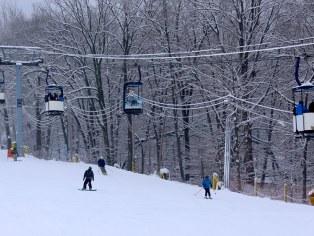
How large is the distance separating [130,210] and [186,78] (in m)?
22.8

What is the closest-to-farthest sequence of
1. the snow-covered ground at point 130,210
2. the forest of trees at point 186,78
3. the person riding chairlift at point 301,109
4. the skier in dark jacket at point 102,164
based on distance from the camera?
1. the snow-covered ground at point 130,210
2. the person riding chairlift at point 301,109
3. the skier in dark jacket at point 102,164
4. the forest of trees at point 186,78

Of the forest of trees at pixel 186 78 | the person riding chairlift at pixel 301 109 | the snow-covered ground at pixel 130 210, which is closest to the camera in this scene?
the snow-covered ground at pixel 130 210

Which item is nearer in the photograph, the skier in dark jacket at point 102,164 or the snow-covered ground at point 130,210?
the snow-covered ground at point 130,210

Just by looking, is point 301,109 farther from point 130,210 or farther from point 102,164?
point 102,164

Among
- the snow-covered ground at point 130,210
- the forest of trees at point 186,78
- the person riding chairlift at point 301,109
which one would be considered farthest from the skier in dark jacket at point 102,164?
the person riding chairlift at point 301,109

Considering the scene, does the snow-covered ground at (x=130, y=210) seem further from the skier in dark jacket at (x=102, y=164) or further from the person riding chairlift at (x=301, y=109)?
the person riding chairlift at (x=301, y=109)

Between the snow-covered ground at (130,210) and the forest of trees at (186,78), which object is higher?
the forest of trees at (186,78)

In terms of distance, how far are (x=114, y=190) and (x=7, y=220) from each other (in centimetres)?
1080

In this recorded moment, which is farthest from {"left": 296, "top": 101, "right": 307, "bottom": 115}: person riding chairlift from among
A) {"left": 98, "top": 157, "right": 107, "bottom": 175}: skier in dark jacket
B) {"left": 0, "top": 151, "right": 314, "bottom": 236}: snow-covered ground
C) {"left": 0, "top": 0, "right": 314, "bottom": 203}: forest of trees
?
{"left": 98, "top": 157, "right": 107, "bottom": 175}: skier in dark jacket

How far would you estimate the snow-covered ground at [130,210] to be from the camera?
16.9 m

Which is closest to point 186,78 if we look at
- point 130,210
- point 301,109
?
point 130,210

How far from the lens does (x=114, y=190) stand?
28.1 m

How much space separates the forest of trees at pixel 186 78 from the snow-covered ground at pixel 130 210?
7.20 meters

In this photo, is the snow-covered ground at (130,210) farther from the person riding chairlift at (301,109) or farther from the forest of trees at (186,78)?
the forest of trees at (186,78)
